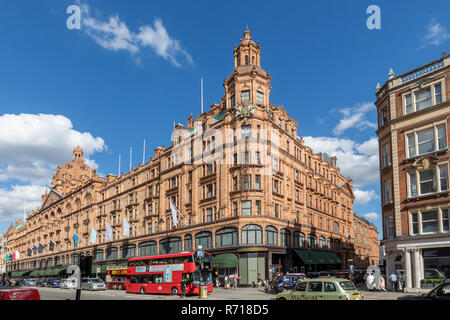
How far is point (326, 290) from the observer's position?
64.3 feet

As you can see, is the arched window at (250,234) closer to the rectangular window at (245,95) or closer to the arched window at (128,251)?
the rectangular window at (245,95)

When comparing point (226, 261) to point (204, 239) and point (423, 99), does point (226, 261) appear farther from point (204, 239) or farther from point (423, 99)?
point (423, 99)

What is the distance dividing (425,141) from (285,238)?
26.1 meters

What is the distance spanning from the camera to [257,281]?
4978 centimetres

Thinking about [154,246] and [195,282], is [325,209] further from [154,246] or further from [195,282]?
[195,282]

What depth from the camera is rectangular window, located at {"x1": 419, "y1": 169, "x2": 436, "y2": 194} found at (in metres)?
34.0

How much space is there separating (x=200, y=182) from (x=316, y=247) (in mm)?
21985

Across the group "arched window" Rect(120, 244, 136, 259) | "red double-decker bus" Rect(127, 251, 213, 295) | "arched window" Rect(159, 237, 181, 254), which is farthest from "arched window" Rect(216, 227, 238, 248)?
"arched window" Rect(120, 244, 136, 259)

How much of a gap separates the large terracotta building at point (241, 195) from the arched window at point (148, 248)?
167 mm

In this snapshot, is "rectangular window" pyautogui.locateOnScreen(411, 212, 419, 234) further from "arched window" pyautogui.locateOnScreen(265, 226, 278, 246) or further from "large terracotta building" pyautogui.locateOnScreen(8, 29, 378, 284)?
"arched window" pyautogui.locateOnScreen(265, 226, 278, 246)
